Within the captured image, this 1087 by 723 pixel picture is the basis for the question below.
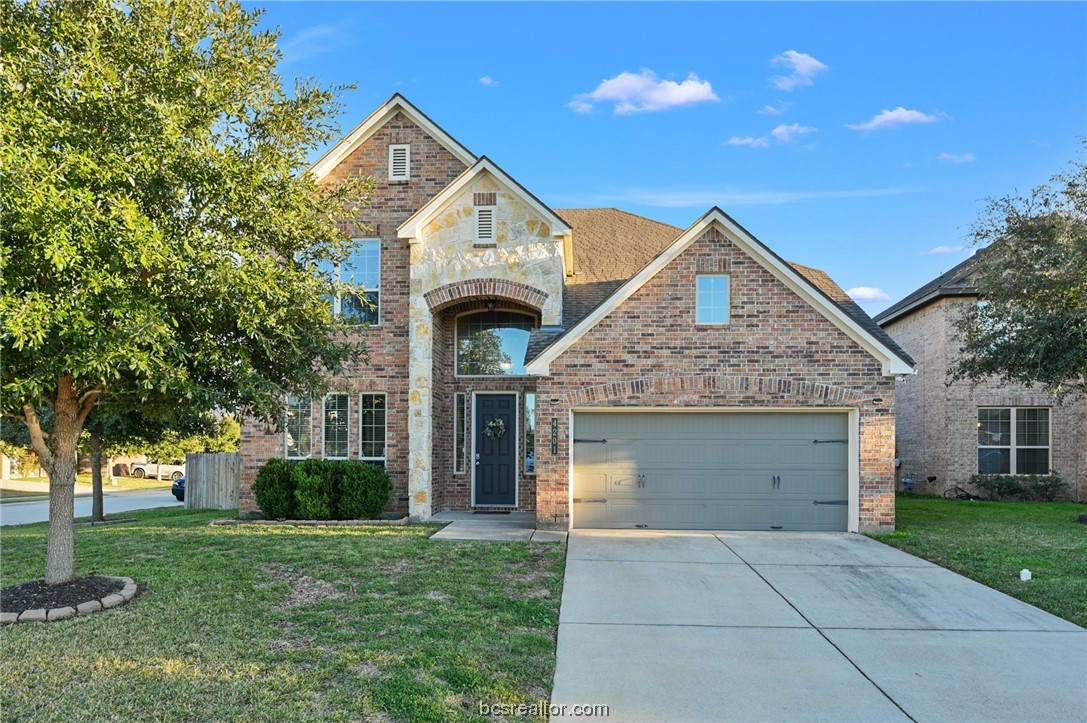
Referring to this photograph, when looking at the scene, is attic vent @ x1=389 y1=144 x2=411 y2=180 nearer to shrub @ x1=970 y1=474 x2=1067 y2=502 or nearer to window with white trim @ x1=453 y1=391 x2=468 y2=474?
window with white trim @ x1=453 y1=391 x2=468 y2=474

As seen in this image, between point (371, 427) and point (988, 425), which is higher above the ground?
point (371, 427)

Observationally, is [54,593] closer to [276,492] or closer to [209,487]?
[276,492]

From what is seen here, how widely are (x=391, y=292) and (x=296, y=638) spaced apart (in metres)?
9.14

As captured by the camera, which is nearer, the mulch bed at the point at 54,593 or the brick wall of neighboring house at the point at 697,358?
the mulch bed at the point at 54,593

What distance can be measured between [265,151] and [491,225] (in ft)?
20.1

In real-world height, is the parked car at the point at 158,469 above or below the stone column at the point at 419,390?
below

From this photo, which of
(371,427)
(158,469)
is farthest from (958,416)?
(158,469)

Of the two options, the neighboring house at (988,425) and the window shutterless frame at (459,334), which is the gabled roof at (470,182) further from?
the neighboring house at (988,425)

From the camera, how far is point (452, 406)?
1498 centimetres

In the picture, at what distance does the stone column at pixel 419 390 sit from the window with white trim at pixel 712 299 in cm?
517

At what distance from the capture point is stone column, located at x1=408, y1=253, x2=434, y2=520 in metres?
13.7

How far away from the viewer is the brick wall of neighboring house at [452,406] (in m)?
14.6

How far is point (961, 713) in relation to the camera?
481cm

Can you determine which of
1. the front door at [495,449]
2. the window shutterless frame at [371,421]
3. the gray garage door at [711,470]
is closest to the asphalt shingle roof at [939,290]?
the gray garage door at [711,470]
